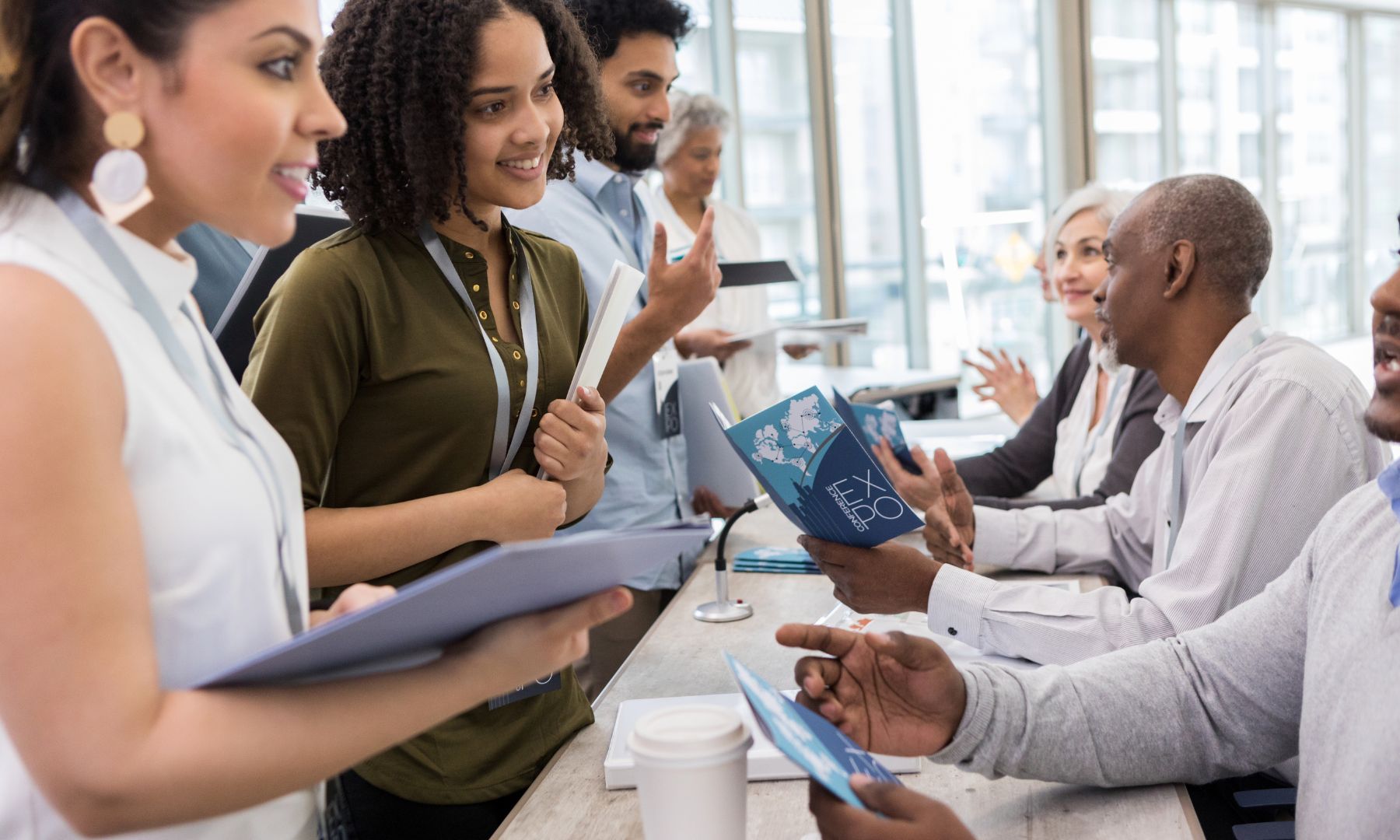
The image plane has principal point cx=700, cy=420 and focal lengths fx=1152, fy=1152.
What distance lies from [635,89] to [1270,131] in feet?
26.2

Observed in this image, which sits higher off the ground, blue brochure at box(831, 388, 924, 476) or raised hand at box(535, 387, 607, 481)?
raised hand at box(535, 387, 607, 481)

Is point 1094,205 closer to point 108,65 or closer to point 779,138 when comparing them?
point 108,65

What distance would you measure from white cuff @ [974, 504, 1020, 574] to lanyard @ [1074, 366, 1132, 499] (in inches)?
24.4

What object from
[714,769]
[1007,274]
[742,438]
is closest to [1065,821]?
[714,769]

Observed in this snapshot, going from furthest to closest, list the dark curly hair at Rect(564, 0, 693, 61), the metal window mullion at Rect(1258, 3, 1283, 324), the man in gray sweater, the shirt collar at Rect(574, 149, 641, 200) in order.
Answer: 1. the metal window mullion at Rect(1258, 3, 1283, 324)
2. the dark curly hair at Rect(564, 0, 693, 61)
3. the shirt collar at Rect(574, 149, 641, 200)
4. the man in gray sweater

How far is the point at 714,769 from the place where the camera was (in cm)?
90

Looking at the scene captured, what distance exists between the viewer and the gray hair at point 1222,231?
6.78 ft

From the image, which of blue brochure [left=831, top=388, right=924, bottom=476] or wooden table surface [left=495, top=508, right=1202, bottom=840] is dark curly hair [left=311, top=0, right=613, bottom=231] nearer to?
wooden table surface [left=495, top=508, right=1202, bottom=840]

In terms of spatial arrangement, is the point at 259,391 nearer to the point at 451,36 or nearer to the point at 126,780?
the point at 451,36

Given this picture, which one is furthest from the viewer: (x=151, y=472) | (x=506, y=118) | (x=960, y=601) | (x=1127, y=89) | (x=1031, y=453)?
(x=1127, y=89)

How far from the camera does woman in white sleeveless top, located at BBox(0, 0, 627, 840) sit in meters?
0.65

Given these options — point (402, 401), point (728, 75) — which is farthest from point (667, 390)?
point (728, 75)

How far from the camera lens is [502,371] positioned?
4.58ft

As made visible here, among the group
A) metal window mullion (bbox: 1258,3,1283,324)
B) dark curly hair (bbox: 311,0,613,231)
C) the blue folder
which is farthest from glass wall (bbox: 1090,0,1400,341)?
the blue folder
